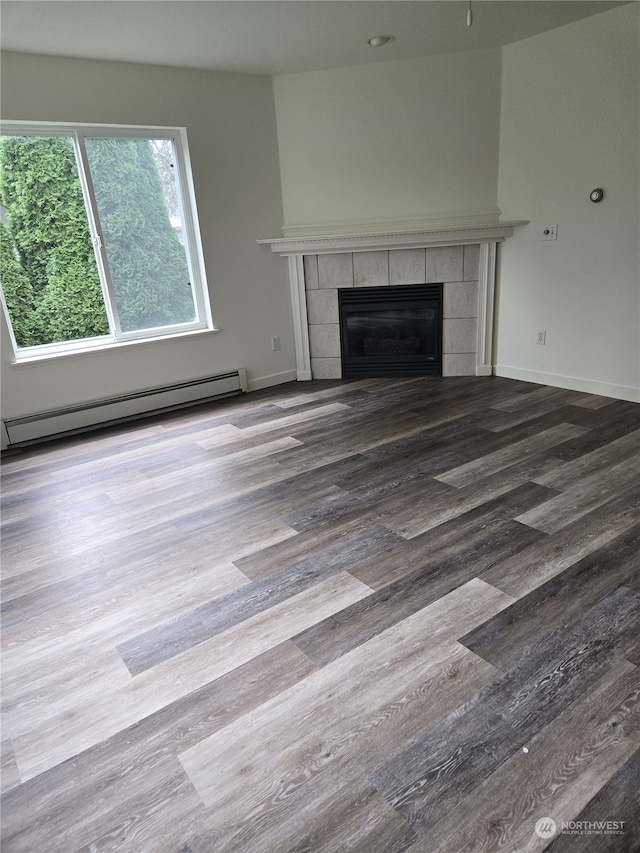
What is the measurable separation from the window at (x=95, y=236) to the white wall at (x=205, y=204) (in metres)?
0.13

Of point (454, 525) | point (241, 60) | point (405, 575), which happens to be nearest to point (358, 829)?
point (405, 575)

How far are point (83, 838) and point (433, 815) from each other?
0.81 meters

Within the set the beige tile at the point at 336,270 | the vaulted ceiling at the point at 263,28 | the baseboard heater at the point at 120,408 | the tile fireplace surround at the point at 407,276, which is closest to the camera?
the vaulted ceiling at the point at 263,28

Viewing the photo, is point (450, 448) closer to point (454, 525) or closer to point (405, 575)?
point (454, 525)

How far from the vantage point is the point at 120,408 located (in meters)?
4.11

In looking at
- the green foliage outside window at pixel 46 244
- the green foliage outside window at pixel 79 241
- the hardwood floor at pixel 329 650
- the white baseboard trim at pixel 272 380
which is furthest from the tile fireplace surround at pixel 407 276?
the hardwood floor at pixel 329 650

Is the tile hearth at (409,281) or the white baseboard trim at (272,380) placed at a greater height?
the tile hearth at (409,281)

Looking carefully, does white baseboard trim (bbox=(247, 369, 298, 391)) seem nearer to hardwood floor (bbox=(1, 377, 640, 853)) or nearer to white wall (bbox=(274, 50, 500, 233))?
white wall (bbox=(274, 50, 500, 233))

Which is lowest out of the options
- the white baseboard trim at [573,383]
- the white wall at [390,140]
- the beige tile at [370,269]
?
the white baseboard trim at [573,383]

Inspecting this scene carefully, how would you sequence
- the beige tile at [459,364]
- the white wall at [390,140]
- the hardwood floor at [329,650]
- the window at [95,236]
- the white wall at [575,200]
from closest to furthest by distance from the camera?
the hardwood floor at [329,650] < the white wall at [575,200] < the window at [95,236] < the white wall at [390,140] < the beige tile at [459,364]

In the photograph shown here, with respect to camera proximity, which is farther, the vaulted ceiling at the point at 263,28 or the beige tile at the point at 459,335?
the beige tile at the point at 459,335

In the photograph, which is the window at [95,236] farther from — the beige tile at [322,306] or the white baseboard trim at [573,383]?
the white baseboard trim at [573,383]

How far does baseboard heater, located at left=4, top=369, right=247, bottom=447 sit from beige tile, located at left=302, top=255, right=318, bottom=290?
0.94m

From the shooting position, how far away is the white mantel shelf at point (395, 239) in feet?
14.1
